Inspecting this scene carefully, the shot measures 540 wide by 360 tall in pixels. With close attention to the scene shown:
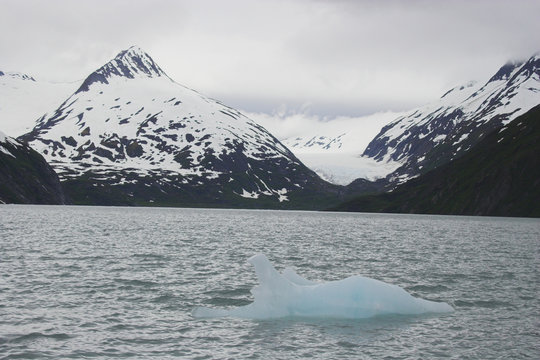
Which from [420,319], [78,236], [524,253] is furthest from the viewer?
[78,236]

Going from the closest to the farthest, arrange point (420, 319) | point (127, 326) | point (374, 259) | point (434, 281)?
point (127, 326) < point (420, 319) < point (434, 281) < point (374, 259)

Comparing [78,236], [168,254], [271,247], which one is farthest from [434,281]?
[78,236]

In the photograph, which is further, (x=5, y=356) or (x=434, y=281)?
(x=434, y=281)

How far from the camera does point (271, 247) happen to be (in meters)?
87.4

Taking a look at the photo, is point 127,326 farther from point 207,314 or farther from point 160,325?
point 207,314

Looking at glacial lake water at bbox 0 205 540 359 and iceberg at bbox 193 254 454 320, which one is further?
iceberg at bbox 193 254 454 320

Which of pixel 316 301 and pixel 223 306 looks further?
pixel 223 306

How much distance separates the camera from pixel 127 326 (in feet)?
103

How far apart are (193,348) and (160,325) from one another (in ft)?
17.5

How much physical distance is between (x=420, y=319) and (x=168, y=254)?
42694mm

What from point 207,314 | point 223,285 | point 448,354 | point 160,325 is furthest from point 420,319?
point 223,285

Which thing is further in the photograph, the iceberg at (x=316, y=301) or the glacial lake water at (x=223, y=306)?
the iceberg at (x=316, y=301)

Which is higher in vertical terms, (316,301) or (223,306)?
(316,301)

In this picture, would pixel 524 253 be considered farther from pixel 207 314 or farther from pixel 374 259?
pixel 207 314
